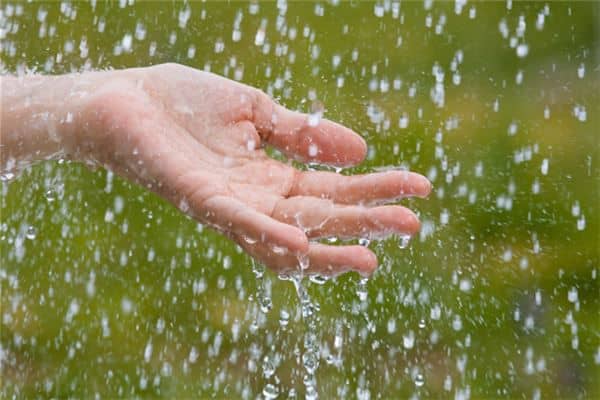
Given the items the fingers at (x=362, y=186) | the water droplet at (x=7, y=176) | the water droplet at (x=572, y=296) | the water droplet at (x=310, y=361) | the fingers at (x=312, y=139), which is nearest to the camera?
the fingers at (x=362, y=186)

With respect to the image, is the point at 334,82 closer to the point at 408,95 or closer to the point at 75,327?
the point at 408,95

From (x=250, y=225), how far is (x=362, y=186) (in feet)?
0.75

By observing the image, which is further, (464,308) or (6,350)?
(6,350)

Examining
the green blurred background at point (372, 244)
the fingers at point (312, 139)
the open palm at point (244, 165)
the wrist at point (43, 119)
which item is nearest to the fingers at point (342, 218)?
the open palm at point (244, 165)

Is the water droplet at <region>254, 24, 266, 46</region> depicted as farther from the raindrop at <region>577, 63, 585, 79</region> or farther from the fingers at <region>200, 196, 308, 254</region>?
the fingers at <region>200, 196, 308, 254</region>

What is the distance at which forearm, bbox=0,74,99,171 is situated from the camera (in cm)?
164

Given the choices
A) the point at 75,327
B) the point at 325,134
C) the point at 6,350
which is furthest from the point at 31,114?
the point at 6,350

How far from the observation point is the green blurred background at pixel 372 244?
2652mm

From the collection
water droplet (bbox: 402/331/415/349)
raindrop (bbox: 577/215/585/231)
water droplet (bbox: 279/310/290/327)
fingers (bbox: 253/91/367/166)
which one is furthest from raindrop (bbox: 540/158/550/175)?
fingers (bbox: 253/91/367/166)

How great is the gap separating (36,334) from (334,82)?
1182 mm

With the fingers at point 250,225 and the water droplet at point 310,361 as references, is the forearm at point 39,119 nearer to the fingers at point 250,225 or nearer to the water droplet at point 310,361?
the fingers at point 250,225

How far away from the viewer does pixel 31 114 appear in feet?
5.51

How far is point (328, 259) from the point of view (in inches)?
54.4

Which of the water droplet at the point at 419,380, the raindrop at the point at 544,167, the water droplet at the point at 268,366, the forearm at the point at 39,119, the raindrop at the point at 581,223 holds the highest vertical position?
the forearm at the point at 39,119
